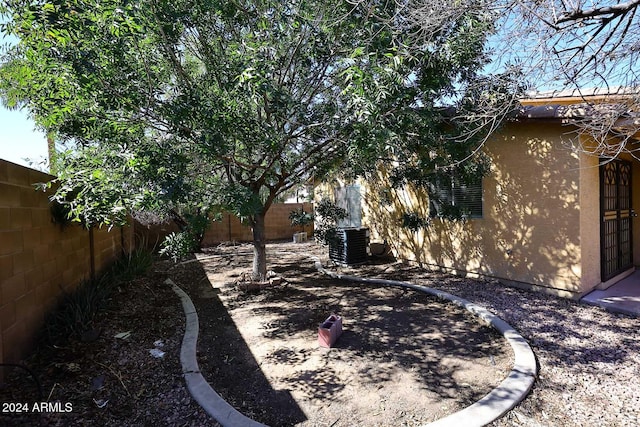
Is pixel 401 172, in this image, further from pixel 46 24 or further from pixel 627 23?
pixel 46 24

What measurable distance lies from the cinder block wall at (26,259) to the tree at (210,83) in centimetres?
41

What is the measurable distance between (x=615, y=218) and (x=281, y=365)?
24.5ft

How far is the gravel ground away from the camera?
285 centimetres

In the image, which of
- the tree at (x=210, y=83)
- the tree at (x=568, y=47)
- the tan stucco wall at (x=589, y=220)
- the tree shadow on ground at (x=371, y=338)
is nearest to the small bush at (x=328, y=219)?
the tree shadow on ground at (x=371, y=338)

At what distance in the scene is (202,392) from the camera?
3238 millimetres

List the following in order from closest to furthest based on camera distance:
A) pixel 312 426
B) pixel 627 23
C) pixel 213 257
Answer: pixel 312 426 < pixel 627 23 < pixel 213 257

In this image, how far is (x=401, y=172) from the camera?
7141mm

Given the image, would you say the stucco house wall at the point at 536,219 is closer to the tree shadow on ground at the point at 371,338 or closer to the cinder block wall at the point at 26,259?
the tree shadow on ground at the point at 371,338

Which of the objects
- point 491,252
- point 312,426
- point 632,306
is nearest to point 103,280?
point 312,426

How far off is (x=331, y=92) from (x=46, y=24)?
412 centimetres

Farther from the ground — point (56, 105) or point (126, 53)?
point (126, 53)

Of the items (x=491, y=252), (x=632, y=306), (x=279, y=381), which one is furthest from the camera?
(x=491, y=252)

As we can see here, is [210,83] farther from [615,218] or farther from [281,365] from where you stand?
[615,218]

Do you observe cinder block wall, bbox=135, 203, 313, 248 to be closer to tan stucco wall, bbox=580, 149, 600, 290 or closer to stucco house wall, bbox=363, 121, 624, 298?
stucco house wall, bbox=363, 121, 624, 298
